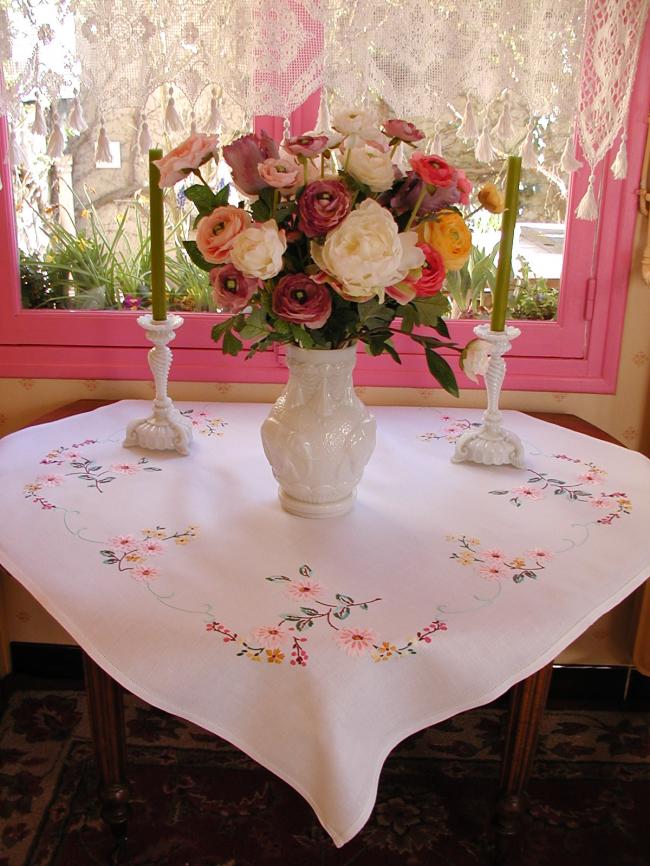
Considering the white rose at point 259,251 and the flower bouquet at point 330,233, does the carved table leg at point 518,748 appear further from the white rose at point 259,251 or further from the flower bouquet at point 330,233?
the white rose at point 259,251

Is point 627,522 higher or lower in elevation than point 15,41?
lower

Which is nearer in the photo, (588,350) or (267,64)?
(267,64)

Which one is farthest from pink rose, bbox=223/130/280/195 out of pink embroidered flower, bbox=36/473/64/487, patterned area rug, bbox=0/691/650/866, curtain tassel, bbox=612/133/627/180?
patterned area rug, bbox=0/691/650/866

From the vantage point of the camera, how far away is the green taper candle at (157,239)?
134 centimetres

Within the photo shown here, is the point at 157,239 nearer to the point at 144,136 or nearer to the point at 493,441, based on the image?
the point at 144,136

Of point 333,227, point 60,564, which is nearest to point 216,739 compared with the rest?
point 60,564

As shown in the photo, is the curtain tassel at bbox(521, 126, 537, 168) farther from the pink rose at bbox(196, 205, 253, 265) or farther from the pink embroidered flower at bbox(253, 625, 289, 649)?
the pink embroidered flower at bbox(253, 625, 289, 649)

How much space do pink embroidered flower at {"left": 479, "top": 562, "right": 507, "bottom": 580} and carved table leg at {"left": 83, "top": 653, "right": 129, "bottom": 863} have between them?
1.93 feet

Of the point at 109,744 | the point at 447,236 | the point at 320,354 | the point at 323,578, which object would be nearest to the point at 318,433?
the point at 320,354

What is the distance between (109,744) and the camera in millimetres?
1388

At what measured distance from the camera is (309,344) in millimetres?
1139

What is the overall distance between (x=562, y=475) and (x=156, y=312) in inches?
28.7

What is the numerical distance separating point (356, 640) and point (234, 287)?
17.7 inches

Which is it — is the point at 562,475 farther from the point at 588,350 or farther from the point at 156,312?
the point at 156,312
